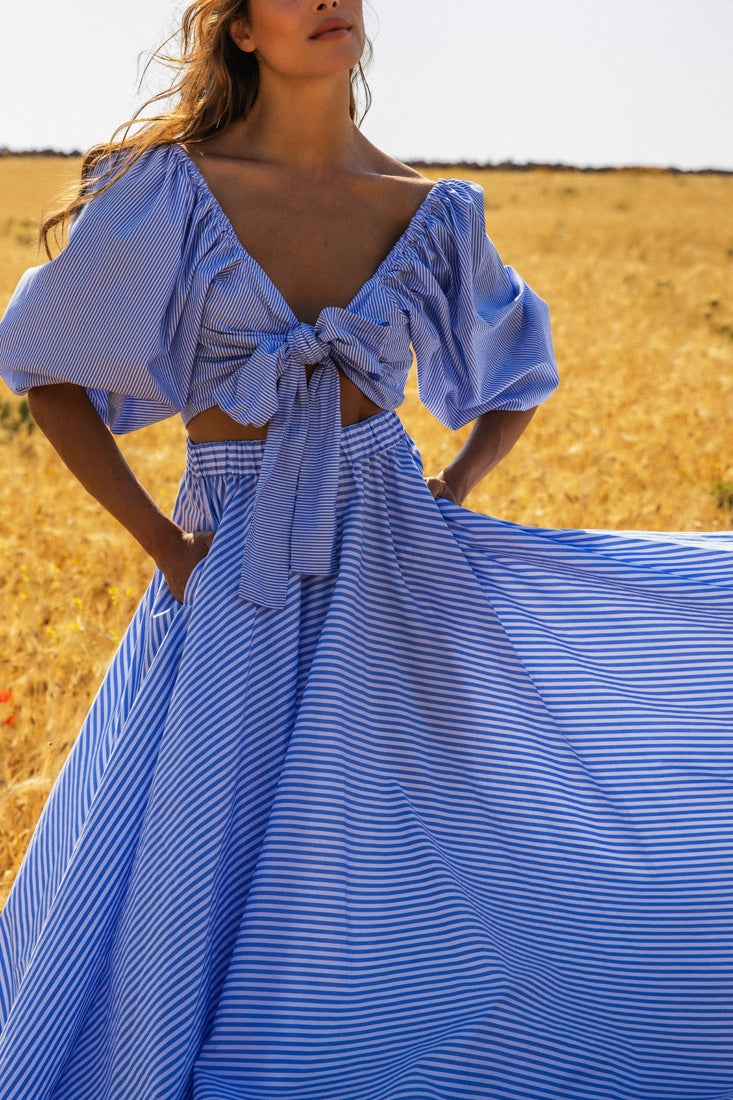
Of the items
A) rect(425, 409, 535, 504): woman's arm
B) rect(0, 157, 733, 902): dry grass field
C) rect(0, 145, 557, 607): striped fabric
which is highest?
rect(0, 145, 557, 607): striped fabric

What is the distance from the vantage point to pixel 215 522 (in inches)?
76.9

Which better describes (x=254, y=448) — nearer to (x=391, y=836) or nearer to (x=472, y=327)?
(x=472, y=327)

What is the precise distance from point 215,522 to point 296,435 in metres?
0.20

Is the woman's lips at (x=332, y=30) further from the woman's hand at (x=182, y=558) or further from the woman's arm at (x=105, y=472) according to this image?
the woman's hand at (x=182, y=558)

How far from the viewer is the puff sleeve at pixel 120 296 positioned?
1779mm

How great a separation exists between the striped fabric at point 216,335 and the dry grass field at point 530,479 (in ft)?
0.94

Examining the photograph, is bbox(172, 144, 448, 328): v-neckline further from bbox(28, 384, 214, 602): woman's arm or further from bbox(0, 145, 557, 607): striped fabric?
bbox(28, 384, 214, 602): woman's arm

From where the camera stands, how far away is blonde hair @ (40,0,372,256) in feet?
6.17

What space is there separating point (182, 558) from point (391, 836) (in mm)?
539

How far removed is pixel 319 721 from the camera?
5.92 feet

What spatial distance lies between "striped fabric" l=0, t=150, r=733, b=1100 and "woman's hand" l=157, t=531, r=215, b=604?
0.15 feet

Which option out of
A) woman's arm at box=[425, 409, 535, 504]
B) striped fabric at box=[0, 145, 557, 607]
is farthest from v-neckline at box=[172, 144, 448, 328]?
woman's arm at box=[425, 409, 535, 504]

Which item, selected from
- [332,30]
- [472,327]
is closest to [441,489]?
[472,327]

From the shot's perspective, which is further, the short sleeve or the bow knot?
the short sleeve
